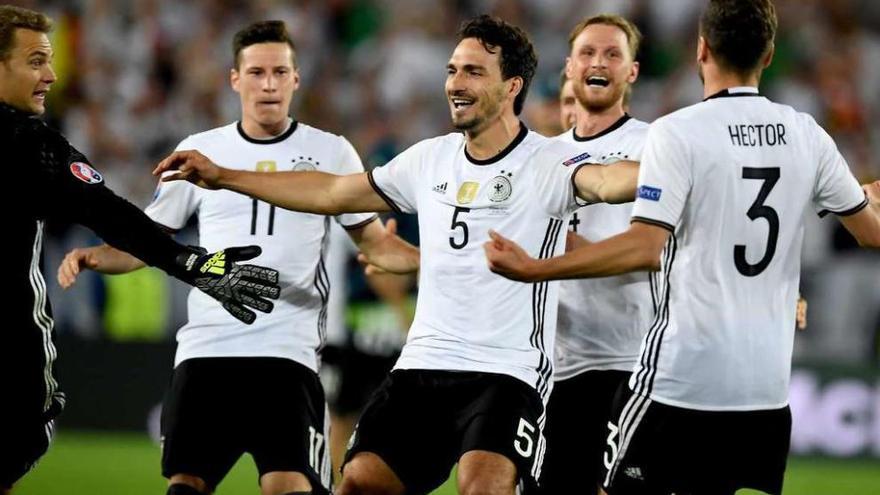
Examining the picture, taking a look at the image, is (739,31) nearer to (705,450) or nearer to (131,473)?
(705,450)

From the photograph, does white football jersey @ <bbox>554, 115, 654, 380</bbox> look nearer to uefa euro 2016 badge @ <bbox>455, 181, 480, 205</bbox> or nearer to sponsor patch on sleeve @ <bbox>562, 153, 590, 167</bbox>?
sponsor patch on sleeve @ <bbox>562, 153, 590, 167</bbox>

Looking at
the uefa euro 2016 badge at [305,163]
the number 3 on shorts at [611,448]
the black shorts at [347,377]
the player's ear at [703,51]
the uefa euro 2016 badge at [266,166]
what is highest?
the player's ear at [703,51]

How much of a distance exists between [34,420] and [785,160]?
3.24m

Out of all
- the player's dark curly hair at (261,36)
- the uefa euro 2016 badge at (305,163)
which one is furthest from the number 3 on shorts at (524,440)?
the player's dark curly hair at (261,36)

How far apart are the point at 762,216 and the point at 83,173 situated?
275 centimetres

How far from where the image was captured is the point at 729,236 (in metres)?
5.54

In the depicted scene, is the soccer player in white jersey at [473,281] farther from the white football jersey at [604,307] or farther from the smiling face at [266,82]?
the smiling face at [266,82]

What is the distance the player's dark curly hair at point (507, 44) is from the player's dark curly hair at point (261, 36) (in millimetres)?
1330

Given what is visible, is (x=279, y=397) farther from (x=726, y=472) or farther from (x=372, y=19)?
(x=372, y=19)

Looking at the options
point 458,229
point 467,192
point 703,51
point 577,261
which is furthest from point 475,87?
point 577,261

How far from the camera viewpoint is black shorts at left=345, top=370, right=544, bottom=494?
6086 millimetres

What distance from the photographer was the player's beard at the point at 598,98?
7242 millimetres

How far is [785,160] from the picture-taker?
5.59 metres

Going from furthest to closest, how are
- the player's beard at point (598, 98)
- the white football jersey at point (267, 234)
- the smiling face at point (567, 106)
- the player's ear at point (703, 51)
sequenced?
1. the smiling face at point (567, 106)
2. the player's beard at point (598, 98)
3. the white football jersey at point (267, 234)
4. the player's ear at point (703, 51)
